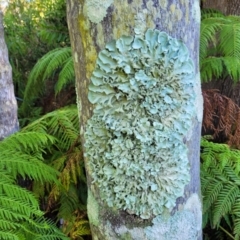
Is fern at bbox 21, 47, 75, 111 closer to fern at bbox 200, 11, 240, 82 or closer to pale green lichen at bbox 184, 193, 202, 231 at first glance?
fern at bbox 200, 11, 240, 82

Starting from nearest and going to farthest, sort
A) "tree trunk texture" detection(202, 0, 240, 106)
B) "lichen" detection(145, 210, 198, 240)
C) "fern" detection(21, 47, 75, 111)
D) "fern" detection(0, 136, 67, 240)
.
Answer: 1. "lichen" detection(145, 210, 198, 240)
2. "fern" detection(0, 136, 67, 240)
3. "fern" detection(21, 47, 75, 111)
4. "tree trunk texture" detection(202, 0, 240, 106)

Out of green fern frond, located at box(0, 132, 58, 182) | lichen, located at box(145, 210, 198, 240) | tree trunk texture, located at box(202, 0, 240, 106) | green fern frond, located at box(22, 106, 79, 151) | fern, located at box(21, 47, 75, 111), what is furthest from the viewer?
tree trunk texture, located at box(202, 0, 240, 106)

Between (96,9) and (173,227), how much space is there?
0.48 metres

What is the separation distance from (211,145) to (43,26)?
147 centimetres

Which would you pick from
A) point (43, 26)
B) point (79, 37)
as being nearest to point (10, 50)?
point (43, 26)

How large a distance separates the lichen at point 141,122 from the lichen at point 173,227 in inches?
1.1

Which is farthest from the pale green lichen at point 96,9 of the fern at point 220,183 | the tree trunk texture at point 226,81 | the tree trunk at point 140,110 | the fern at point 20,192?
the tree trunk texture at point 226,81

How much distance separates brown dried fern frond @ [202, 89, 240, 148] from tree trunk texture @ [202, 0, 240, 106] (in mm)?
291

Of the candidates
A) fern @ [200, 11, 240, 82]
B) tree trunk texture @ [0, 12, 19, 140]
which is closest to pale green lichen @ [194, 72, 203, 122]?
fern @ [200, 11, 240, 82]

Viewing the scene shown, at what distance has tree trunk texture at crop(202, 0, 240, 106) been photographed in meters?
1.70

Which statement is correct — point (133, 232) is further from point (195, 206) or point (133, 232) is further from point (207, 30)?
point (207, 30)

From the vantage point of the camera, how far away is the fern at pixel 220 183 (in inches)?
43.3

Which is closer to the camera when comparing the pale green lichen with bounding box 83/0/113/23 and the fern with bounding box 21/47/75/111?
the pale green lichen with bounding box 83/0/113/23

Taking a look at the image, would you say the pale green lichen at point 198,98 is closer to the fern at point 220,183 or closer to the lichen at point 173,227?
the lichen at point 173,227
